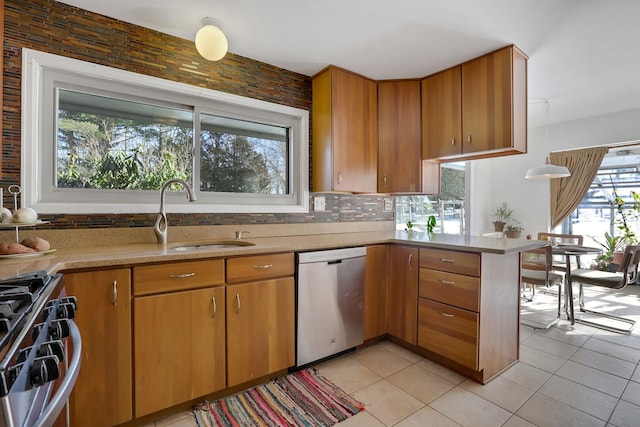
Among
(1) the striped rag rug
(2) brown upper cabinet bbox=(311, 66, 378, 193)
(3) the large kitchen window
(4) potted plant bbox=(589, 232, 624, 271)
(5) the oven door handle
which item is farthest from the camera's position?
(4) potted plant bbox=(589, 232, 624, 271)

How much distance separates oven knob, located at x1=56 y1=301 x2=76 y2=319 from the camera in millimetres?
883

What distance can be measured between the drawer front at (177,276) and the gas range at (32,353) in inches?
20.2

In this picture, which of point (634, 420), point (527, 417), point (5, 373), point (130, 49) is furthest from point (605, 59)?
point (5, 373)

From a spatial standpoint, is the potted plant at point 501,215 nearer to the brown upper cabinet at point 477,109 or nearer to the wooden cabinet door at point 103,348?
the brown upper cabinet at point 477,109

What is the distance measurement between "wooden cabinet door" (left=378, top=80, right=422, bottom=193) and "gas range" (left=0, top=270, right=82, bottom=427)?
2.52m

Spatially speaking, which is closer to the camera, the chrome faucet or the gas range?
the gas range

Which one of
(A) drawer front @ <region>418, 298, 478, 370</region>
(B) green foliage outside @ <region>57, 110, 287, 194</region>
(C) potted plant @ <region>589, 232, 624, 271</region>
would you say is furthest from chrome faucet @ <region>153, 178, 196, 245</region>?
(C) potted plant @ <region>589, 232, 624, 271</region>

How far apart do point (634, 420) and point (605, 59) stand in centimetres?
264

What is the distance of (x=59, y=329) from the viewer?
2.58 feet

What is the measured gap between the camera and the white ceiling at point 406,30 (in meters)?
1.80

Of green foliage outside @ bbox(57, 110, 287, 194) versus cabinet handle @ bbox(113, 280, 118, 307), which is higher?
green foliage outside @ bbox(57, 110, 287, 194)

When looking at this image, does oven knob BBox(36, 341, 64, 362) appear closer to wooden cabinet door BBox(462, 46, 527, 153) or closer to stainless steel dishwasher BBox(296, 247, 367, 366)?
stainless steel dishwasher BBox(296, 247, 367, 366)

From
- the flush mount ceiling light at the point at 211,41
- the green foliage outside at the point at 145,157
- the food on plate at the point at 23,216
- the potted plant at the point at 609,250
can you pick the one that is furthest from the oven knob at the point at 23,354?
the potted plant at the point at 609,250

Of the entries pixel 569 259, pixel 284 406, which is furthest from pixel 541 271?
pixel 284 406
